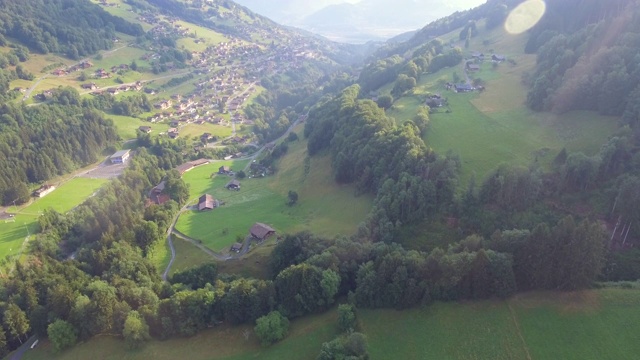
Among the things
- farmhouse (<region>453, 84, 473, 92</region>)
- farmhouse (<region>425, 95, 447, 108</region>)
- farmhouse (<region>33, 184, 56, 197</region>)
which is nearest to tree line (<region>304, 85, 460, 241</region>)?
farmhouse (<region>425, 95, 447, 108</region>)

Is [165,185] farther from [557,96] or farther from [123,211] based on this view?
[557,96]

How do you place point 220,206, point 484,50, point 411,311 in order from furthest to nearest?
point 484,50 < point 220,206 < point 411,311

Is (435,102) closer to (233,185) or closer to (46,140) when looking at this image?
(233,185)

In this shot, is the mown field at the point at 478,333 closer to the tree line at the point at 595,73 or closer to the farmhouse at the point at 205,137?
the tree line at the point at 595,73

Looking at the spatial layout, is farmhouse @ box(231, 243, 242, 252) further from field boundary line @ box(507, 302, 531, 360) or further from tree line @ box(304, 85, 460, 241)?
field boundary line @ box(507, 302, 531, 360)

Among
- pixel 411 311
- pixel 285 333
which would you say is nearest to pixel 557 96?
pixel 411 311

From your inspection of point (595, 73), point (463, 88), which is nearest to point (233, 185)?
point (463, 88)

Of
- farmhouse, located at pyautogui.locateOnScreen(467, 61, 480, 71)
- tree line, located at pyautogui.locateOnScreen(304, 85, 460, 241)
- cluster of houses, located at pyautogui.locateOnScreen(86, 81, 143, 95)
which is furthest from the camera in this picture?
cluster of houses, located at pyautogui.locateOnScreen(86, 81, 143, 95)
